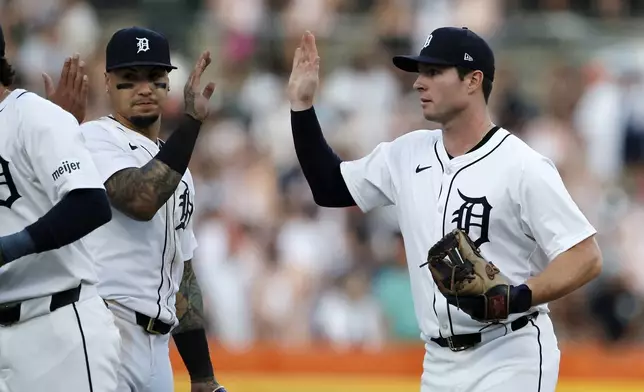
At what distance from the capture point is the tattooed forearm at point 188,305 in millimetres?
A: 5594

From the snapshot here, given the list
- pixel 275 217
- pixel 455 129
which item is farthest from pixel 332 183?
pixel 275 217

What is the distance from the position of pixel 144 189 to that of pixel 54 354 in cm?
80

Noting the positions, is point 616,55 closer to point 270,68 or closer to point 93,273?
point 270,68

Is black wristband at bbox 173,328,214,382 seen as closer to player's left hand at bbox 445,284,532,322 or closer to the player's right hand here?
the player's right hand

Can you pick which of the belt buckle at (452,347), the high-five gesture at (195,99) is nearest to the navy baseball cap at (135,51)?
the high-five gesture at (195,99)

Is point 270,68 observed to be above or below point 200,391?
above

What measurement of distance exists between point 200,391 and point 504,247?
1.56 m

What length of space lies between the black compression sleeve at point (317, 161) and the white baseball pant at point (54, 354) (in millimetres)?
1339

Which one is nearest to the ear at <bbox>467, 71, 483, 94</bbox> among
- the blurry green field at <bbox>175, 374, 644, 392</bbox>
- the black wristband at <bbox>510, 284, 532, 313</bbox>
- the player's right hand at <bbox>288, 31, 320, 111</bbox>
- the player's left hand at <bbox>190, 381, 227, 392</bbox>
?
the player's right hand at <bbox>288, 31, 320, 111</bbox>

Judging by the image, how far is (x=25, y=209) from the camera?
4.43m

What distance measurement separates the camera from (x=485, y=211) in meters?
4.93

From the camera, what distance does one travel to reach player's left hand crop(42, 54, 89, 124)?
5.40 meters

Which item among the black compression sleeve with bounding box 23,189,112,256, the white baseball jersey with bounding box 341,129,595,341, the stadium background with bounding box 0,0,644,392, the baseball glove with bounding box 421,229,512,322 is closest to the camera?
the black compression sleeve with bounding box 23,189,112,256

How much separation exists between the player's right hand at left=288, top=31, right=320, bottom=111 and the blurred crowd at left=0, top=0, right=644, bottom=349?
4632 mm
